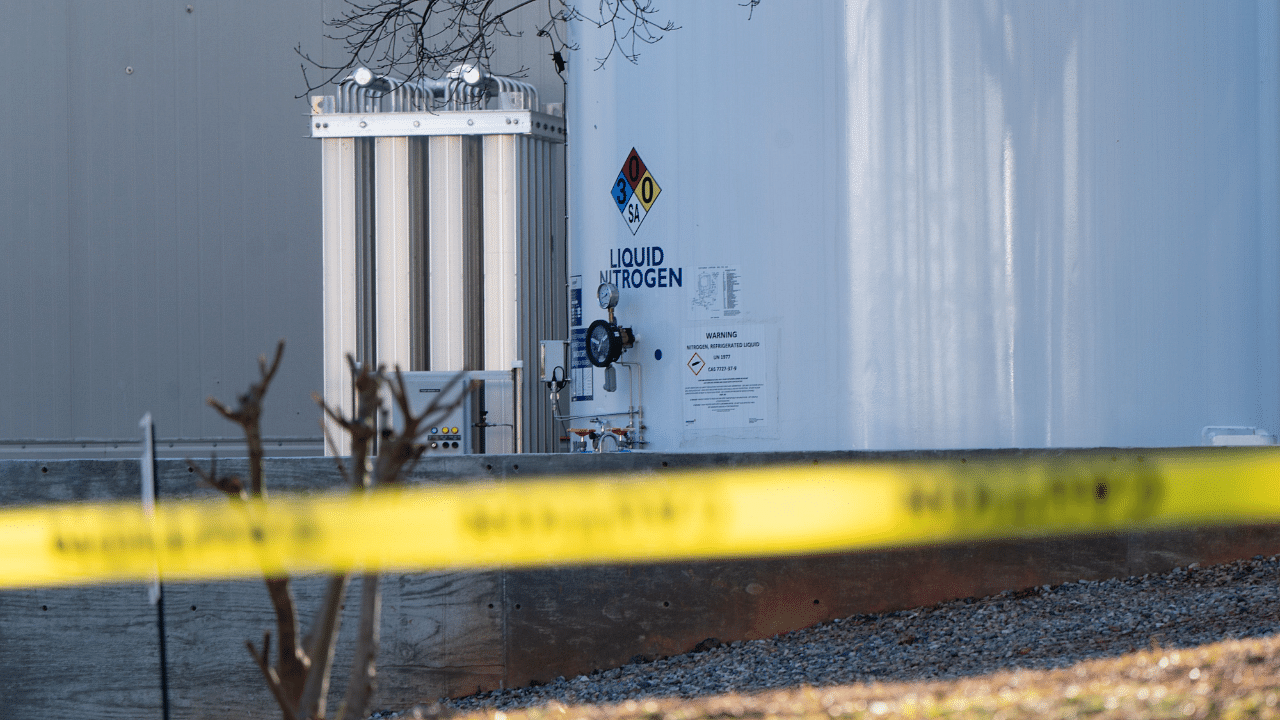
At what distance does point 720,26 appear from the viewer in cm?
810

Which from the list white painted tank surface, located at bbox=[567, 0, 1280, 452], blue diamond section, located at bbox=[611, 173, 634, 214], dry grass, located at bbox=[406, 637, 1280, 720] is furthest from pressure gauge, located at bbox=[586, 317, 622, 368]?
dry grass, located at bbox=[406, 637, 1280, 720]

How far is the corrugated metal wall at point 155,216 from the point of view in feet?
52.7

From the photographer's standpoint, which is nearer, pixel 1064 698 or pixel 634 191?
pixel 1064 698

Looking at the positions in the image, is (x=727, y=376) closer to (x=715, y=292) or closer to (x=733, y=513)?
(x=715, y=292)

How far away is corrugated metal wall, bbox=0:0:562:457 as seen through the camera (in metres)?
16.1

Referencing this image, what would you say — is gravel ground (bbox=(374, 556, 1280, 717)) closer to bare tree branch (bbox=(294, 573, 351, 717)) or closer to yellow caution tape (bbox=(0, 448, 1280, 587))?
yellow caution tape (bbox=(0, 448, 1280, 587))

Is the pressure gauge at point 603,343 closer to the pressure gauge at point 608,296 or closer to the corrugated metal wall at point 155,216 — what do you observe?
the pressure gauge at point 608,296

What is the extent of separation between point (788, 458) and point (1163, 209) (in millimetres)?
2904

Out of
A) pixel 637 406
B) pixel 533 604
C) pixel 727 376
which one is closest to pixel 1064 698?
pixel 533 604

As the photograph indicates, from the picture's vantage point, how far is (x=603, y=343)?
8.45 meters

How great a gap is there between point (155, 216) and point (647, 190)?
1007 cm

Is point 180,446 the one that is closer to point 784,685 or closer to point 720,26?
point 720,26

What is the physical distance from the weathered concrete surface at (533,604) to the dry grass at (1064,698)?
7.76 ft

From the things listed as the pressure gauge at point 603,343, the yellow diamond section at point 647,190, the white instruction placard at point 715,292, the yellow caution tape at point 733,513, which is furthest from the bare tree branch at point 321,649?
the yellow diamond section at point 647,190
